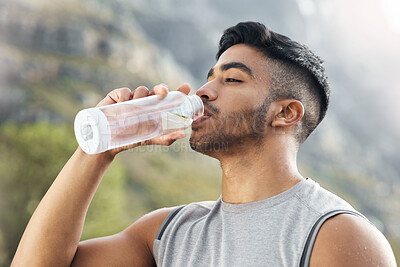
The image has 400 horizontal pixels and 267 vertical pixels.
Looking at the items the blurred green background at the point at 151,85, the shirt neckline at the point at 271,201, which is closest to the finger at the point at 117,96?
the shirt neckline at the point at 271,201

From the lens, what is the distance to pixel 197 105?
139cm

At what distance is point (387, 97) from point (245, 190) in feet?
110

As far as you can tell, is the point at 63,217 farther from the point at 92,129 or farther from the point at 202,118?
the point at 202,118

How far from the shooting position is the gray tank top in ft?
3.53

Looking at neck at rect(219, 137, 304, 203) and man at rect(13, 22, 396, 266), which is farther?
neck at rect(219, 137, 304, 203)

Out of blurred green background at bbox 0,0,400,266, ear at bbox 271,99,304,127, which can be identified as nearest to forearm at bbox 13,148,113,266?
ear at bbox 271,99,304,127

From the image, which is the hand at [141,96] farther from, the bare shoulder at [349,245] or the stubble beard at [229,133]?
the bare shoulder at [349,245]

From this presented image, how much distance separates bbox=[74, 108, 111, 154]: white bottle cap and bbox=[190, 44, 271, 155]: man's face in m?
0.38

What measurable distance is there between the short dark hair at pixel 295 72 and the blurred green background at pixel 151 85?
1.55m

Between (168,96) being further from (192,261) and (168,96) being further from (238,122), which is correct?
(192,261)

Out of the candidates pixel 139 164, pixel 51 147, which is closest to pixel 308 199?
pixel 51 147

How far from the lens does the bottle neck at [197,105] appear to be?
4.54 feet

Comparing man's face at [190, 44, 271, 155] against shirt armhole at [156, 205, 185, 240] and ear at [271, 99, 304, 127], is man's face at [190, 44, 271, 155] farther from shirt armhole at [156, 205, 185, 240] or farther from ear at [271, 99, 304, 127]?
shirt armhole at [156, 205, 185, 240]

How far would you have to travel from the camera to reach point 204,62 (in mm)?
30891
